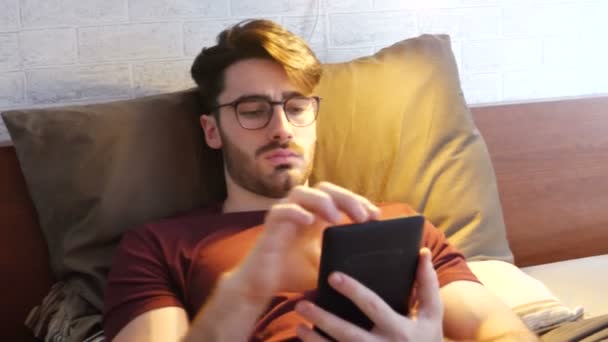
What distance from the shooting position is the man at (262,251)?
0.89 metres

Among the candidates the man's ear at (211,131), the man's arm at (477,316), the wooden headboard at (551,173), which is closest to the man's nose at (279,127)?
the man's ear at (211,131)

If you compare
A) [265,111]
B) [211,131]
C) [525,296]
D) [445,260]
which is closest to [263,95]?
[265,111]

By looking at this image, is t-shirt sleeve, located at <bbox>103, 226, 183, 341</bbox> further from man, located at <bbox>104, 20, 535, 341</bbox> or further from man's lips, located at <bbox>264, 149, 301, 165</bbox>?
man's lips, located at <bbox>264, 149, 301, 165</bbox>

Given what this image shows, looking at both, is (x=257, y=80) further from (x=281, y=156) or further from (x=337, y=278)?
(x=337, y=278)

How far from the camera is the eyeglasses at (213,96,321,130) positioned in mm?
1269

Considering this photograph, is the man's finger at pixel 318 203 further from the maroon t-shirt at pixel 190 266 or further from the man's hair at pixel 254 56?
the man's hair at pixel 254 56

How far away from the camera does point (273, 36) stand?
4.29 feet

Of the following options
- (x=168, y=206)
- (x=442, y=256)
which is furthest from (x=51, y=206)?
(x=442, y=256)

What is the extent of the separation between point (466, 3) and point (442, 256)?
77cm

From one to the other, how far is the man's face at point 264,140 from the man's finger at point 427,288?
0.39 meters

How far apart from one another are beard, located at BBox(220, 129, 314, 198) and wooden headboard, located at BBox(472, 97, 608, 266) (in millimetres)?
570

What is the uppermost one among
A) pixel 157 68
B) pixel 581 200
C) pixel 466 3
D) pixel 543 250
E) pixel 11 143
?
pixel 466 3

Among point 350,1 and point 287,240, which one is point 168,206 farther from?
point 350,1

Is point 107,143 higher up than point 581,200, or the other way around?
point 107,143
